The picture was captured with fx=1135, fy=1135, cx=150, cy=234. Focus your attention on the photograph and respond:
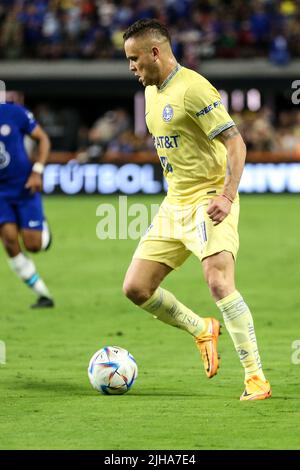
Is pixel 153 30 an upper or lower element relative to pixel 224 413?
upper

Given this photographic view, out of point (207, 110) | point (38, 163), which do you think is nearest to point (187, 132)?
point (207, 110)

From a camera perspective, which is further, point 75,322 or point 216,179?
point 75,322

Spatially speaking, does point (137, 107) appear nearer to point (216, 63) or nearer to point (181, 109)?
point (216, 63)

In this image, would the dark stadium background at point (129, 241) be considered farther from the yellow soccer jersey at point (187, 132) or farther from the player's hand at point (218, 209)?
the yellow soccer jersey at point (187, 132)

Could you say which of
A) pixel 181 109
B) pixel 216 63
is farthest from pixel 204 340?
pixel 216 63

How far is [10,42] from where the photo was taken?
3056 centimetres

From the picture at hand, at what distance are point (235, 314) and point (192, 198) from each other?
866mm

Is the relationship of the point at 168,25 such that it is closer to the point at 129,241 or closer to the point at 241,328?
the point at 129,241

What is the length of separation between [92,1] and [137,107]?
3.31 metres

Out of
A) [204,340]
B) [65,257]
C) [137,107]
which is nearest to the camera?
[204,340]

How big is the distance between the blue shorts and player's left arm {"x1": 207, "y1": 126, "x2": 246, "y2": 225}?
5.13 metres

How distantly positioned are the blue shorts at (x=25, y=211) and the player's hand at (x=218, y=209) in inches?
206

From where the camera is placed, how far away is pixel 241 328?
7078 mm
